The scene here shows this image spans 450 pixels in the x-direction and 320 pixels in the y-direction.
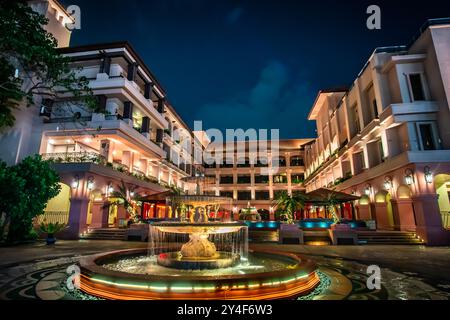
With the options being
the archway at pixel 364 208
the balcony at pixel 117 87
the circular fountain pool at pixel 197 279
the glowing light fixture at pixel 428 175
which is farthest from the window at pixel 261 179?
the circular fountain pool at pixel 197 279

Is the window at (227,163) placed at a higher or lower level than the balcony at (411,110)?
higher

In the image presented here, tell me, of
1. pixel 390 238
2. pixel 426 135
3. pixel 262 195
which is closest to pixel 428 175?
pixel 426 135

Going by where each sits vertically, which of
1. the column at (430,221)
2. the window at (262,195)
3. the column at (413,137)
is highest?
the column at (413,137)

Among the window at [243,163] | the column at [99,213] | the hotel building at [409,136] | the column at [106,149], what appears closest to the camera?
the hotel building at [409,136]

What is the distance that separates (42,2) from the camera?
2378 cm

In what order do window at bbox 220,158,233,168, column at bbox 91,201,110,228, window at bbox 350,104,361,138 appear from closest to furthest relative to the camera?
column at bbox 91,201,110,228 → window at bbox 350,104,361,138 → window at bbox 220,158,233,168

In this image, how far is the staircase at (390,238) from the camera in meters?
13.7

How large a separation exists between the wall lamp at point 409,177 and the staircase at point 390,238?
9.62 ft

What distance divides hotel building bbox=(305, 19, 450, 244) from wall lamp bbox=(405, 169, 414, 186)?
0.05ft

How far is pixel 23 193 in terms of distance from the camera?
41.1 ft

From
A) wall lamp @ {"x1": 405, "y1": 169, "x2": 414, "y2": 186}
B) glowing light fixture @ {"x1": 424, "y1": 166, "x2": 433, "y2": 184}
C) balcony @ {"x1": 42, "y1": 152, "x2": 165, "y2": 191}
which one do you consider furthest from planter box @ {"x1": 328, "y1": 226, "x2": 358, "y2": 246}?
balcony @ {"x1": 42, "y1": 152, "x2": 165, "y2": 191}

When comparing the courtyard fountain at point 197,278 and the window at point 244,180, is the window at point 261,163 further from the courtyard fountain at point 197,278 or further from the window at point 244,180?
the courtyard fountain at point 197,278

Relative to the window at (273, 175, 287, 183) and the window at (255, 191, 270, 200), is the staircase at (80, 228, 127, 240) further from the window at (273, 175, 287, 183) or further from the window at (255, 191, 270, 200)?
the window at (273, 175, 287, 183)

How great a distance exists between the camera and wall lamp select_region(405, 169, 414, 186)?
46.7ft
